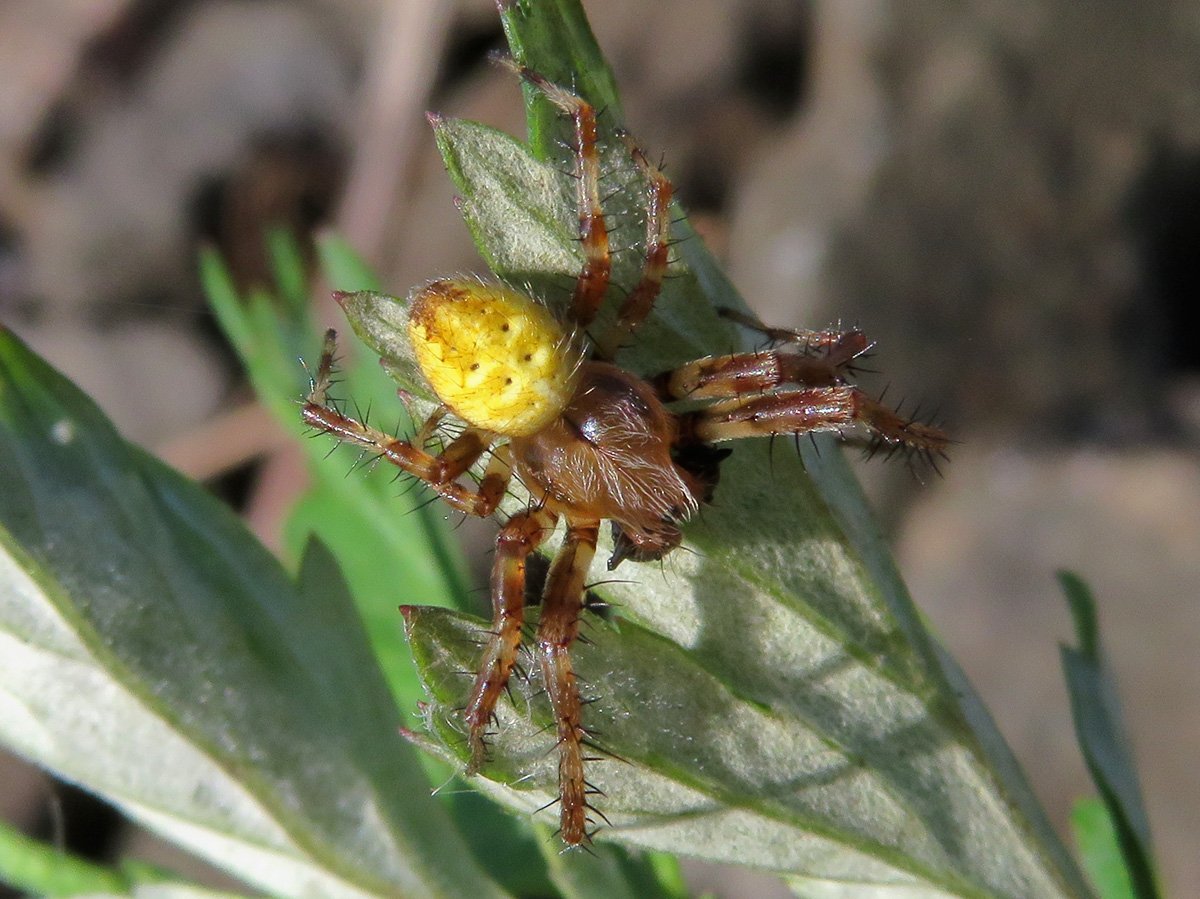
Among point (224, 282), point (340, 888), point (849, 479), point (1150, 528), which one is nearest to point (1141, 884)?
point (849, 479)

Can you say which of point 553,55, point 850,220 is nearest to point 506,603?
point 553,55

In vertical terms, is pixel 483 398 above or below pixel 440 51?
below

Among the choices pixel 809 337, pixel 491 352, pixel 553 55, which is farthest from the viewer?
pixel 809 337

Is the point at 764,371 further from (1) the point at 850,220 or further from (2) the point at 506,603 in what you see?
(1) the point at 850,220

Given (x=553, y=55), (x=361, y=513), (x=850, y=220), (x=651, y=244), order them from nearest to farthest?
1. (x=553, y=55)
2. (x=651, y=244)
3. (x=361, y=513)
4. (x=850, y=220)

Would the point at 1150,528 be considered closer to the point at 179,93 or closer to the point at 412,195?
the point at 412,195
